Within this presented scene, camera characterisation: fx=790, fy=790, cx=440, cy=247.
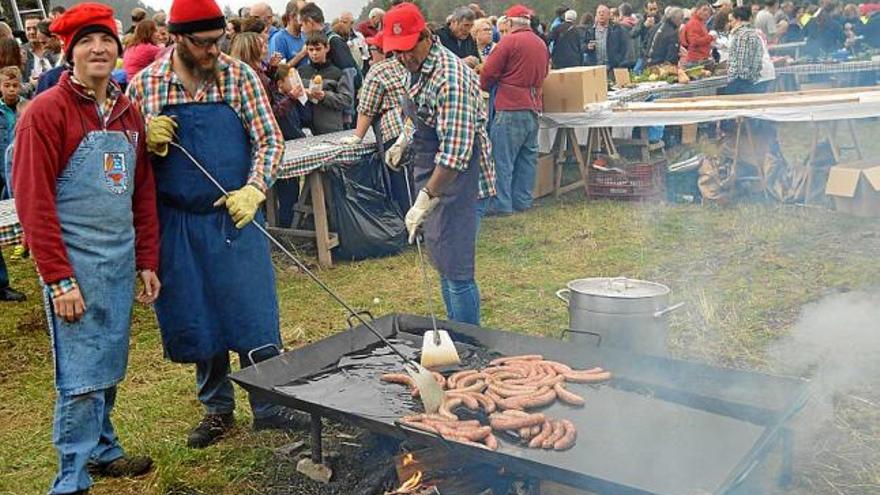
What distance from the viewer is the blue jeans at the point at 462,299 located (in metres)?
4.62

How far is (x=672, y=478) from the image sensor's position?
276 cm

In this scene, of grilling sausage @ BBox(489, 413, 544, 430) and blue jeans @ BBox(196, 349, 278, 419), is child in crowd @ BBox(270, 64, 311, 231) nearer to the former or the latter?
blue jeans @ BBox(196, 349, 278, 419)

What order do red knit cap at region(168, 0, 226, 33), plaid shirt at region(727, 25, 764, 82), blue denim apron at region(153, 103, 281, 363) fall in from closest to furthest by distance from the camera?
red knit cap at region(168, 0, 226, 33) → blue denim apron at region(153, 103, 281, 363) → plaid shirt at region(727, 25, 764, 82)

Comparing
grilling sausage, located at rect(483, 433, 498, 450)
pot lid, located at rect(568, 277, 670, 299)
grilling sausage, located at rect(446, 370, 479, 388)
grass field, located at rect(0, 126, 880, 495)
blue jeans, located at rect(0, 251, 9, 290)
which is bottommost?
grass field, located at rect(0, 126, 880, 495)

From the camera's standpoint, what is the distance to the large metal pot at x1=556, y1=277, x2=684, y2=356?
3947 mm

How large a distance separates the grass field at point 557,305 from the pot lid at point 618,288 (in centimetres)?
103

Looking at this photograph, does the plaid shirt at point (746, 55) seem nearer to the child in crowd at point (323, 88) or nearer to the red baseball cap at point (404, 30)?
the child in crowd at point (323, 88)

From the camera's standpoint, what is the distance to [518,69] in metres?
8.57

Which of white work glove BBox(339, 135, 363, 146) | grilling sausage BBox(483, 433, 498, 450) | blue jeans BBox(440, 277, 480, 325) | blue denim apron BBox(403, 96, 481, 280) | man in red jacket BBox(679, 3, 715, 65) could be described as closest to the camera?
grilling sausage BBox(483, 433, 498, 450)

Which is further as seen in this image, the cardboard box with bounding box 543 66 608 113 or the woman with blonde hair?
the woman with blonde hair

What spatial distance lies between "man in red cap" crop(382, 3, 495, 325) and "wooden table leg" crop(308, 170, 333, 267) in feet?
9.19

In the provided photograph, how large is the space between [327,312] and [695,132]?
314 inches

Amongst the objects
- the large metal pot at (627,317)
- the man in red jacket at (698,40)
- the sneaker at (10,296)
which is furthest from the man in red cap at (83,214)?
the man in red jacket at (698,40)

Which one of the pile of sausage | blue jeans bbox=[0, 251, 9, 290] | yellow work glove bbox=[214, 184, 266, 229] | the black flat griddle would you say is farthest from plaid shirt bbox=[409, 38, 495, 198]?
blue jeans bbox=[0, 251, 9, 290]
